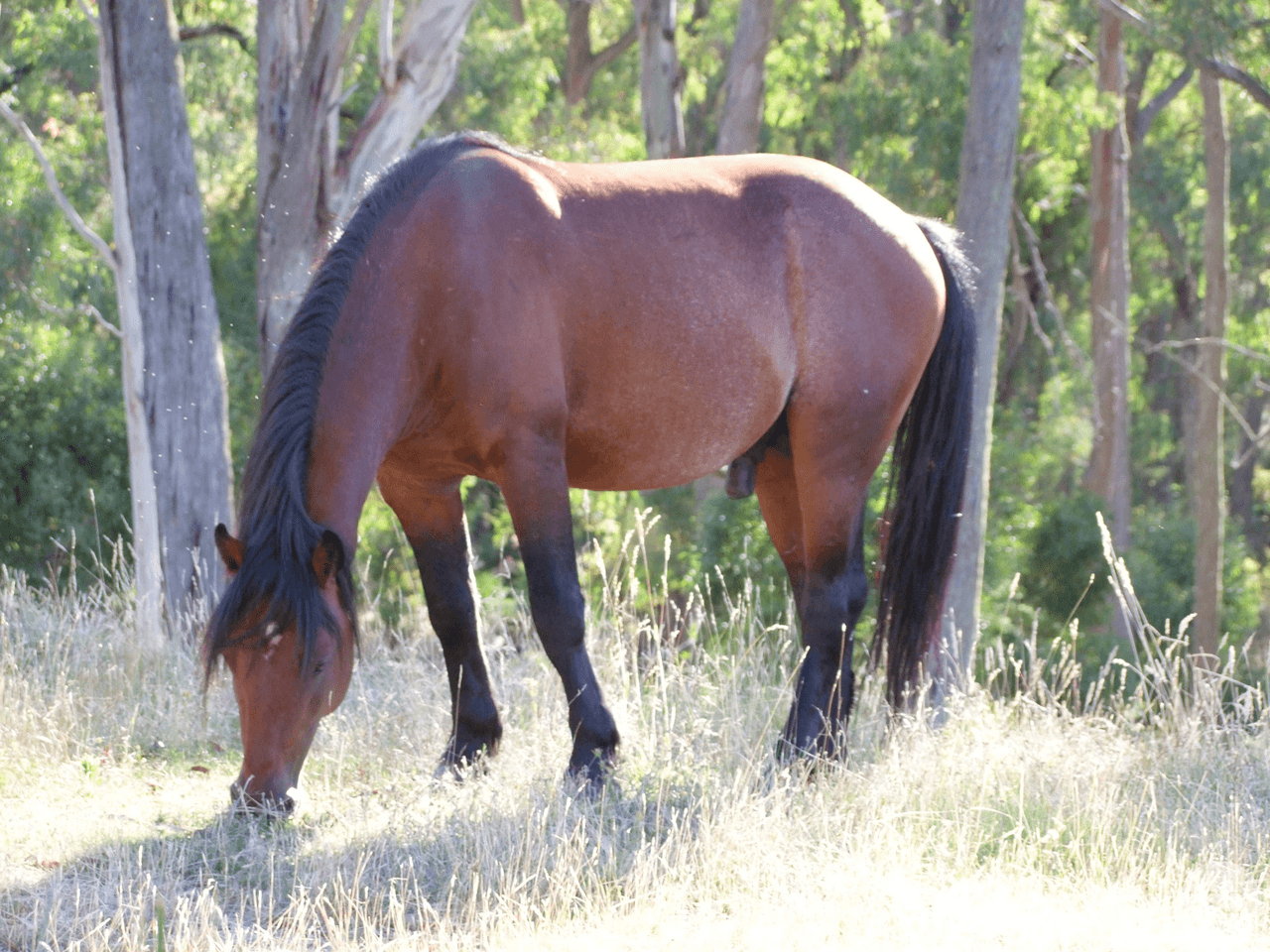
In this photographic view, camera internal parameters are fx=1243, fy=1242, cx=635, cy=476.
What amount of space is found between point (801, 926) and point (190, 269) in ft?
17.8

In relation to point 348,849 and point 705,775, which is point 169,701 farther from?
point 705,775

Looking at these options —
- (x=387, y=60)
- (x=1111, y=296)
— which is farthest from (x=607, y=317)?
(x=1111, y=296)

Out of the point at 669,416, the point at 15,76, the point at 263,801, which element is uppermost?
the point at 15,76

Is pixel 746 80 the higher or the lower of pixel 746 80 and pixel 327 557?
the higher

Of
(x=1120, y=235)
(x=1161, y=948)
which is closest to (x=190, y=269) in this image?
(x=1161, y=948)

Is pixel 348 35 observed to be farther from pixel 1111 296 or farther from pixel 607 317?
pixel 1111 296

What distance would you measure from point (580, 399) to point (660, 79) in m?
7.24

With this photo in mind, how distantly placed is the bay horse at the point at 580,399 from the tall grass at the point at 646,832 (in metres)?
0.29

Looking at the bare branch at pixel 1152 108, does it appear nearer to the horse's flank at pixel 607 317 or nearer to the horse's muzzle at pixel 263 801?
the horse's flank at pixel 607 317

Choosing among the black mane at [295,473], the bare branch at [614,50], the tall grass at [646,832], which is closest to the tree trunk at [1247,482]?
the bare branch at [614,50]

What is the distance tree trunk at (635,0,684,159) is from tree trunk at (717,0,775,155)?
1206mm

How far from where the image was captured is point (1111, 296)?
56.7ft

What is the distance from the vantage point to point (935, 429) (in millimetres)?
A: 5031

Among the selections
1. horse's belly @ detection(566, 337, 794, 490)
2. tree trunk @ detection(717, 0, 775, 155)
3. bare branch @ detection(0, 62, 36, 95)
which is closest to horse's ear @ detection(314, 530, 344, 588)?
horse's belly @ detection(566, 337, 794, 490)
